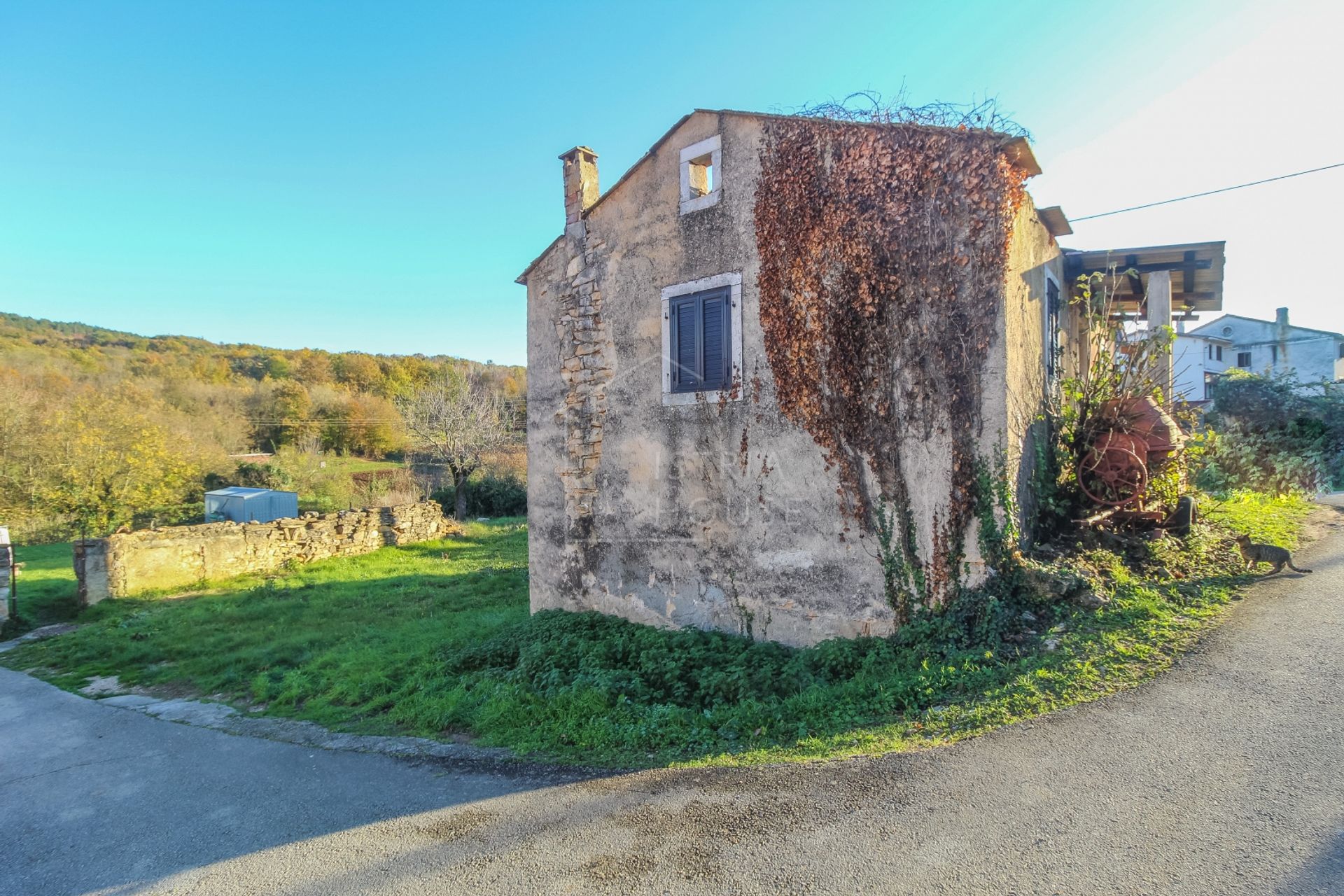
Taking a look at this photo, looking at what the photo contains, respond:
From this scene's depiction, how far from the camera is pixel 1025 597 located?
636 cm

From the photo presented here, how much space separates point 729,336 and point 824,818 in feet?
17.6

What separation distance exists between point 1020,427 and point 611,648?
16.3 ft

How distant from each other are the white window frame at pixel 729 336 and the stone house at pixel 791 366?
0.09 ft

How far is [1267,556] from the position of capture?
7.41 m

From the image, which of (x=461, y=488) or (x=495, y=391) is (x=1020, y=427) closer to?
(x=461, y=488)

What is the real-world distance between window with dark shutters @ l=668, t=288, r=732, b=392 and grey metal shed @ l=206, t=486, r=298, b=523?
18025 mm

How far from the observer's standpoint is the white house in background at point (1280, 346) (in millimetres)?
33562

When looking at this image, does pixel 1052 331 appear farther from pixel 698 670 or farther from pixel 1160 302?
pixel 698 670

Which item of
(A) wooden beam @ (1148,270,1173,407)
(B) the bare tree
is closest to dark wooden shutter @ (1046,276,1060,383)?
(A) wooden beam @ (1148,270,1173,407)

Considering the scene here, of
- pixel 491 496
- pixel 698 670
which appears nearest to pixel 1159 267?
pixel 698 670

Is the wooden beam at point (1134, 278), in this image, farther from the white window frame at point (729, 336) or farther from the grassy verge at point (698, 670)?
the white window frame at point (729, 336)

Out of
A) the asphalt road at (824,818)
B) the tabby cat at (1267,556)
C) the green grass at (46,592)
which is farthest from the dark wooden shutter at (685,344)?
the green grass at (46,592)

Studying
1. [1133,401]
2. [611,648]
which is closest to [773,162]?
[1133,401]

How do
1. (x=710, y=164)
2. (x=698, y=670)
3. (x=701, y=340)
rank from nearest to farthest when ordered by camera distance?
(x=698, y=670)
(x=701, y=340)
(x=710, y=164)
